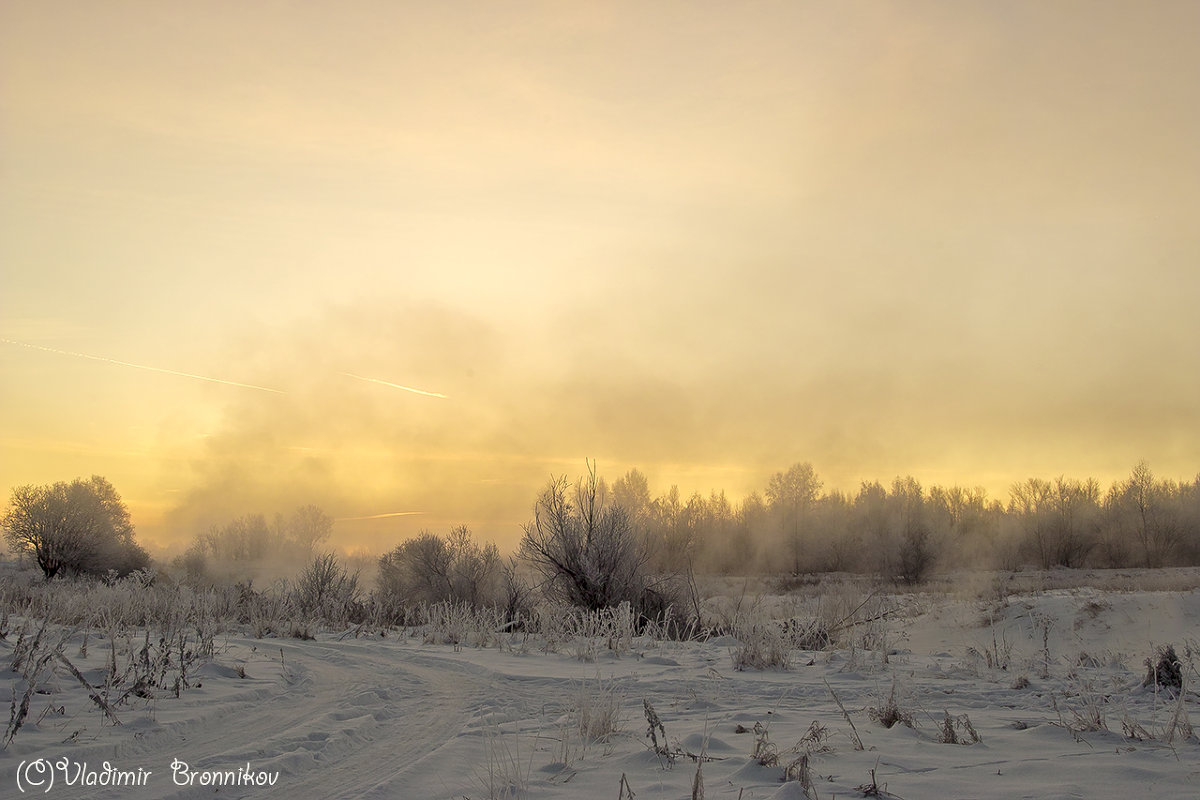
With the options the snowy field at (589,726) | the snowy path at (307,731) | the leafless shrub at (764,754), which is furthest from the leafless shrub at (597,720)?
the leafless shrub at (764,754)

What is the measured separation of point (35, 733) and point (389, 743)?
2.10m

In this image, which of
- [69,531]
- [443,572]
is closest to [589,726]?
[443,572]

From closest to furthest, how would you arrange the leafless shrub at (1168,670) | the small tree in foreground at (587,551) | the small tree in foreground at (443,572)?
the leafless shrub at (1168,670) < the small tree in foreground at (587,551) < the small tree in foreground at (443,572)

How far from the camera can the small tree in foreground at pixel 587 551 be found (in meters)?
15.0

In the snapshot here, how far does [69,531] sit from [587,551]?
119 ft

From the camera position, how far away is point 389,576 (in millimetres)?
25922

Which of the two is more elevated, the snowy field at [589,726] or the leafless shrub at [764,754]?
the leafless shrub at [764,754]

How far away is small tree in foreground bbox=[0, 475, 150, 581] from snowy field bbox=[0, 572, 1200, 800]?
1433 inches

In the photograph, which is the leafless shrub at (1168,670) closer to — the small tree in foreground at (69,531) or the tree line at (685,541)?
the tree line at (685,541)

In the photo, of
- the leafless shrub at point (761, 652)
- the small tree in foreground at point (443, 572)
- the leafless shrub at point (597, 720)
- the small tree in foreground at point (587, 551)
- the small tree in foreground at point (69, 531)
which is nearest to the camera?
the leafless shrub at point (597, 720)

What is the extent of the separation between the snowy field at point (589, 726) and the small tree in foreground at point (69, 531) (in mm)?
36397

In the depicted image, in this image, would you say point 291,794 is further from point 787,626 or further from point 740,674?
point 787,626

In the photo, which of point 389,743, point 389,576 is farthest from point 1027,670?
point 389,576

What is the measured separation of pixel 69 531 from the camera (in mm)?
37656
